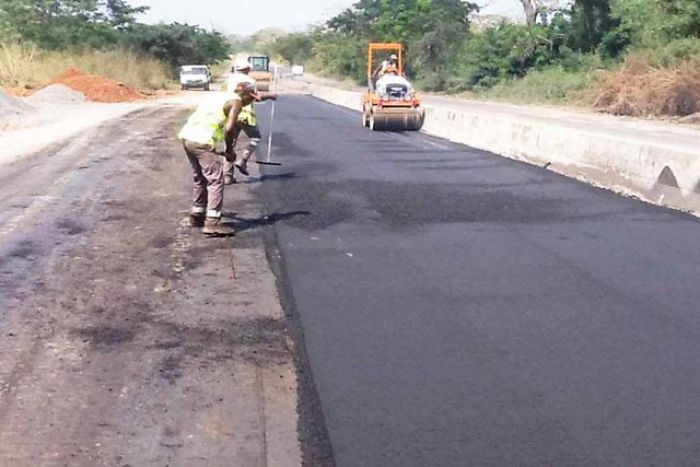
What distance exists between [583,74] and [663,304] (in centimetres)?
4127

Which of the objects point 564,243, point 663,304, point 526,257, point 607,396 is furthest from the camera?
point 564,243

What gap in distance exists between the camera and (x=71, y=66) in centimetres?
5797

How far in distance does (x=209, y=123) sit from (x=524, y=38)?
48412mm

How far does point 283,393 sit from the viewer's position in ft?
19.5

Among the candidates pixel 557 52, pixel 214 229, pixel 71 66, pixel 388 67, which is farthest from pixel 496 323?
pixel 71 66

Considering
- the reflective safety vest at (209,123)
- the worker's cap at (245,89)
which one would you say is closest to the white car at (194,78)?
the worker's cap at (245,89)

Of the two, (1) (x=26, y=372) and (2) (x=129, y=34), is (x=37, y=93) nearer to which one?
(2) (x=129, y=34)

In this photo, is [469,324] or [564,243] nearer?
[469,324]

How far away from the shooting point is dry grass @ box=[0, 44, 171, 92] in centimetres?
5162

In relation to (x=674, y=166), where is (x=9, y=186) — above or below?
below

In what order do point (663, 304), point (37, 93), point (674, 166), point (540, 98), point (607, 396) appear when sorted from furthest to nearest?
point (540, 98), point (37, 93), point (674, 166), point (663, 304), point (607, 396)

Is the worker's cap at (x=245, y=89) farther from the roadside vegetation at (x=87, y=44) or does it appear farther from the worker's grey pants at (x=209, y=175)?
the roadside vegetation at (x=87, y=44)

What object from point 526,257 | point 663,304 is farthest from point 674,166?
point 663,304

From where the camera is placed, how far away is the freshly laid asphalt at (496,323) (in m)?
5.26
